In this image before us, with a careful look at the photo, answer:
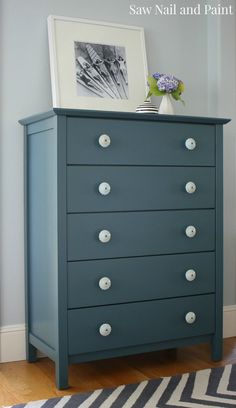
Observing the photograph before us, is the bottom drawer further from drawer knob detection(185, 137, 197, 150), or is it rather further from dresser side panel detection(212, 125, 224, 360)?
drawer knob detection(185, 137, 197, 150)

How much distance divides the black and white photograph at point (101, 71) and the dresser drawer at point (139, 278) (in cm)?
84

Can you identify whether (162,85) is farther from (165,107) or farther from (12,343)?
(12,343)


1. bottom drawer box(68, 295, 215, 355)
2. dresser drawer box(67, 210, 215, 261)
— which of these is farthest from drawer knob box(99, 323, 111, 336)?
dresser drawer box(67, 210, 215, 261)

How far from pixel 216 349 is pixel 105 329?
600mm

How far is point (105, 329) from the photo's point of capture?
2352mm

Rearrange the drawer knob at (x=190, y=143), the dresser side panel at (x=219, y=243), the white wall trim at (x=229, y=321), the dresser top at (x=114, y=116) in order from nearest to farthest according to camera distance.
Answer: the dresser top at (x=114, y=116) → the drawer knob at (x=190, y=143) → the dresser side panel at (x=219, y=243) → the white wall trim at (x=229, y=321)

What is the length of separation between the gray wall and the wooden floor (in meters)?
0.27

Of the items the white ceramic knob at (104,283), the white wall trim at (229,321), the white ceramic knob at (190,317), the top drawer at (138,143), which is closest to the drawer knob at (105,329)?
the white ceramic knob at (104,283)

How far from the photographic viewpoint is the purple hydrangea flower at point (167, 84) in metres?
2.71

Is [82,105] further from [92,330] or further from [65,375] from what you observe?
[65,375]

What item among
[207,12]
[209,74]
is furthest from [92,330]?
[207,12]

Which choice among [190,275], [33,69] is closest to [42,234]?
[190,275]

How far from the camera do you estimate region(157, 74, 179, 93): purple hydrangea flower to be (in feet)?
8.89

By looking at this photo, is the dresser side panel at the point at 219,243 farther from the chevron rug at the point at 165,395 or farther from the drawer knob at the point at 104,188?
the drawer knob at the point at 104,188
